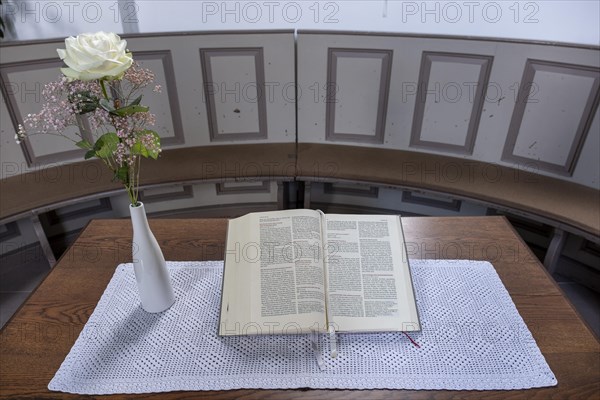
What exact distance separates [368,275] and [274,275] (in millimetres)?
226

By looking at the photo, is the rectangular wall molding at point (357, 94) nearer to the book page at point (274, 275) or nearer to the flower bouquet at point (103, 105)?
the book page at point (274, 275)

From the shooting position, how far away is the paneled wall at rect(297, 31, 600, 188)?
76.6 inches

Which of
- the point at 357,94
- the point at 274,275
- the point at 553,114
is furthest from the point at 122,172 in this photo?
the point at 553,114

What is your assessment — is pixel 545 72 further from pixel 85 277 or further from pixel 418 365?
pixel 85 277

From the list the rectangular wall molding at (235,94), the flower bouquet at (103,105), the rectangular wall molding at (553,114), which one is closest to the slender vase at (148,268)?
the flower bouquet at (103,105)

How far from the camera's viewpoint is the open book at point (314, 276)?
956mm

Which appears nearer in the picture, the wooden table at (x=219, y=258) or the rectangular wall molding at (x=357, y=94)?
the wooden table at (x=219, y=258)

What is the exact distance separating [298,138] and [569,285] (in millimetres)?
1509

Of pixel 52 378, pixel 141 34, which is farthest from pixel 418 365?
pixel 141 34

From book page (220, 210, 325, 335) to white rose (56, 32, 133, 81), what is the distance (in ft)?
1.73

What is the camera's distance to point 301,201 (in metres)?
2.47

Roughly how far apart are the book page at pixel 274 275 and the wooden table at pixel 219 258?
0.14 m

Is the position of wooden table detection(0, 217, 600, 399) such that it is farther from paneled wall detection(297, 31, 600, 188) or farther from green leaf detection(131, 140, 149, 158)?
paneled wall detection(297, 31, 600, 188)

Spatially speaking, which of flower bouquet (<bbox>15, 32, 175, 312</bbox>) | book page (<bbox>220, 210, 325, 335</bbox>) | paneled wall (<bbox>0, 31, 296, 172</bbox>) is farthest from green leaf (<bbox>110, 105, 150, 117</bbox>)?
paneled wall (<bbox>0, 31, 296, 172</bbox>)
